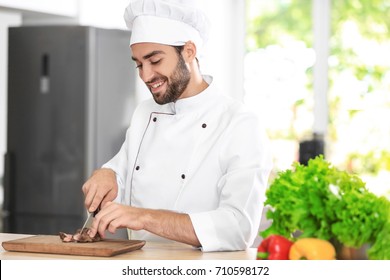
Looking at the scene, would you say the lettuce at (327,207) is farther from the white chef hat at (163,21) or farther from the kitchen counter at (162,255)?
the white chef hat at (163,21)

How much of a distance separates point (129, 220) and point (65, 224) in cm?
237

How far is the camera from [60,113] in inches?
180

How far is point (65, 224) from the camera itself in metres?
4.32

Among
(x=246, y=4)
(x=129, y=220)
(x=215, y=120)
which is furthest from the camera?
(x=246, y=4)

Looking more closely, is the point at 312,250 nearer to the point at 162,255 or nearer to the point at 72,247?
the point at 162,255

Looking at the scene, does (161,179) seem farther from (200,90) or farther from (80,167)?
(80,167)

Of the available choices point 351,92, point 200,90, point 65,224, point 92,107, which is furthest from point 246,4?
point 200,90

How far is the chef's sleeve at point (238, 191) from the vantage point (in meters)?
2.06

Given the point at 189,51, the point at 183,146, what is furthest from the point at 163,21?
the point at 183,146

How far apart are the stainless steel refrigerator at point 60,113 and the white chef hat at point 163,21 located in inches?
84.5

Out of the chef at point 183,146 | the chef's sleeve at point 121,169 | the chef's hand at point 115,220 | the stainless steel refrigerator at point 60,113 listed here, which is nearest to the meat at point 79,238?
the chef's hand at point 115,220

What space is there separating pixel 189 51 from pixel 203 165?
0.34 meters
